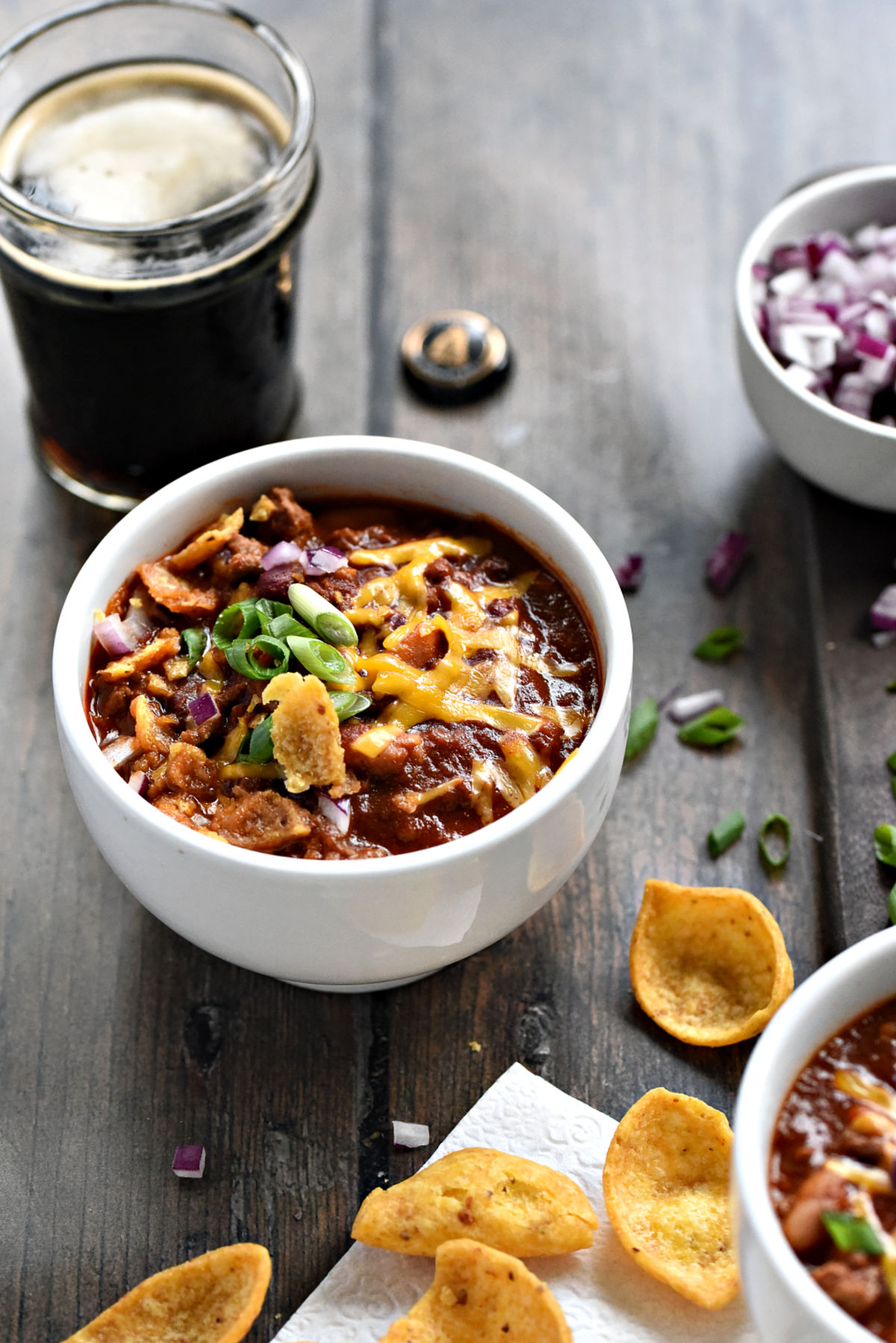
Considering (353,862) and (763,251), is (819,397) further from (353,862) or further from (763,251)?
(353,862)

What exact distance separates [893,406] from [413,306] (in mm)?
1104

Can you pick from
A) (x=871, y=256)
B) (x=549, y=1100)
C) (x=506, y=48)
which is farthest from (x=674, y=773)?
(x=506, y=48)

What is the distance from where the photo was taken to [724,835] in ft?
7.92

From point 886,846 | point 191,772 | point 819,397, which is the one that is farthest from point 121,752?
point 819,397

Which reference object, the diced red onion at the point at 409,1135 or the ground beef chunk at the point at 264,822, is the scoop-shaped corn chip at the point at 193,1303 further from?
the ground beef chunk at the point at 264,822

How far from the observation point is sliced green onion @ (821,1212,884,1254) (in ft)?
5.14

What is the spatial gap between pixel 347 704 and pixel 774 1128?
2.63 feet

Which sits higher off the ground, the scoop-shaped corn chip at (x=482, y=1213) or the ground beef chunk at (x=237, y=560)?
the ground beef chunk at (x=237, y=560)

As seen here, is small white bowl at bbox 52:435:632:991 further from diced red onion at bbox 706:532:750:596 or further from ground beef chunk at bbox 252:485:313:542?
diced red onion at bbox 706:532:750:596

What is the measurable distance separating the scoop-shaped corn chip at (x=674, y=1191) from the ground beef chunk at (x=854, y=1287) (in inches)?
11.3

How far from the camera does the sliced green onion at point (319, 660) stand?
2.00m

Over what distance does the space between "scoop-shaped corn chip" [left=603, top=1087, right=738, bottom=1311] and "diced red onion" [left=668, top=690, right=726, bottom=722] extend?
78cm

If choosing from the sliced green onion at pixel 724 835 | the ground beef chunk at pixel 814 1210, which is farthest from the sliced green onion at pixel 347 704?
the ground beef chunk at pixel 814 1210

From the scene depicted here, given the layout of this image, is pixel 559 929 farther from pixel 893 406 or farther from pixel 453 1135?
pixel 893 406
